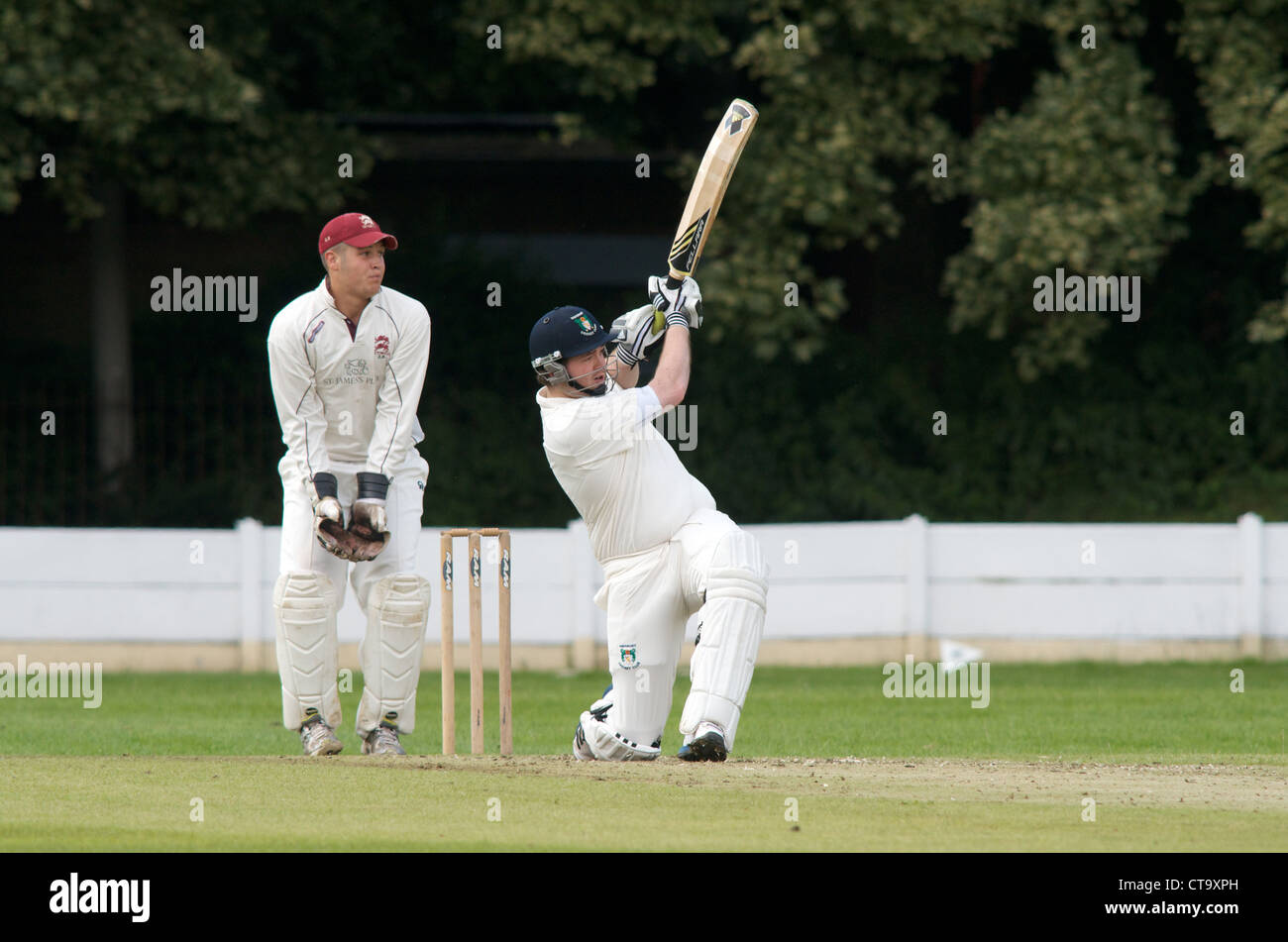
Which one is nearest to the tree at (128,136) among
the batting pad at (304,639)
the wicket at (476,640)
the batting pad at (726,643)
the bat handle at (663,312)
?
the batting pad at (304,639)

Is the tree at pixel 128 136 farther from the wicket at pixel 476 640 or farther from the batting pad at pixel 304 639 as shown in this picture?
the wicket at pixel 476 640

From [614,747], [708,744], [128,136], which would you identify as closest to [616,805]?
[708,744]

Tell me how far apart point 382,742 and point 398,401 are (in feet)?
4.48

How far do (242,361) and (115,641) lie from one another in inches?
180

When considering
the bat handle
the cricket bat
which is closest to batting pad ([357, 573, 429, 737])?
the bat handle

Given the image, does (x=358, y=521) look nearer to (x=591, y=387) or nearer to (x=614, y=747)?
(x=591, y=387)

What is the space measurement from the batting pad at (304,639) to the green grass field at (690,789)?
1.17 feet

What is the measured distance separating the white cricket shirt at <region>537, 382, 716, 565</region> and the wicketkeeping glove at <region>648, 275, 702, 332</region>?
13.0 inches

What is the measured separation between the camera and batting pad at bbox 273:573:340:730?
7660 millimetres

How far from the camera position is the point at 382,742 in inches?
306

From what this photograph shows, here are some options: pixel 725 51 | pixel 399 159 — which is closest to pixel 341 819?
pixel 725 51

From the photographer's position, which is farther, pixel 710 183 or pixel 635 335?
pixel 710 183

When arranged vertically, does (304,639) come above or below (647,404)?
below

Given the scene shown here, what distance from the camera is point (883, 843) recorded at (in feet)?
17.5
